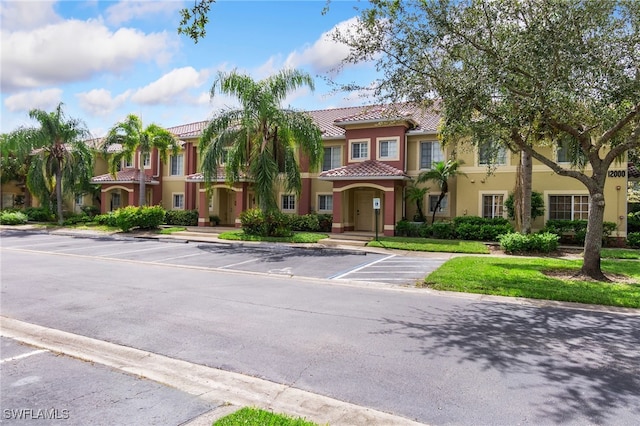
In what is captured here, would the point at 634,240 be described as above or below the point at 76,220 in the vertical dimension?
below

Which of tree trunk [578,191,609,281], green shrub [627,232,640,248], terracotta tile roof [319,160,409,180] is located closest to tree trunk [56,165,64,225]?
terracotta tile roof [319,160,409,180]

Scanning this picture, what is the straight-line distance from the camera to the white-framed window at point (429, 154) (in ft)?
77.2

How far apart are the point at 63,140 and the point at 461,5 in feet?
97.4

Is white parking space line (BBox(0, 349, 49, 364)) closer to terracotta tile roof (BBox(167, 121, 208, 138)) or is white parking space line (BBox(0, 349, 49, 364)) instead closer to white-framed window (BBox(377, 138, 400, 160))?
white-framed window (BBox(377, 138, 400, 160))

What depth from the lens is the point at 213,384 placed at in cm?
469

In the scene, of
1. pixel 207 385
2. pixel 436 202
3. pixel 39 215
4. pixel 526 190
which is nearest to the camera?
pixel 207 385

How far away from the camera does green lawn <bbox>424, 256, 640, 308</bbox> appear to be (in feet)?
30.3

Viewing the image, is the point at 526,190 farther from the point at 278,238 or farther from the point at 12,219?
the point at 12,219

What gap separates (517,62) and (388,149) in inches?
575

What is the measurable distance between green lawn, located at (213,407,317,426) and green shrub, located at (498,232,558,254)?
1557cm

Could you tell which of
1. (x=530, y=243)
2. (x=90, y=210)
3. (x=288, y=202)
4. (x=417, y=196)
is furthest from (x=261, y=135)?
(x=90, y=210)

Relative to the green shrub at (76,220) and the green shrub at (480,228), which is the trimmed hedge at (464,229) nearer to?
the green shrub at (480,228)

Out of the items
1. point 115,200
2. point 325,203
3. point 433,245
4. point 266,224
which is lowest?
point 433,245

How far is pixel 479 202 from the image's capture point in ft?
73.3
